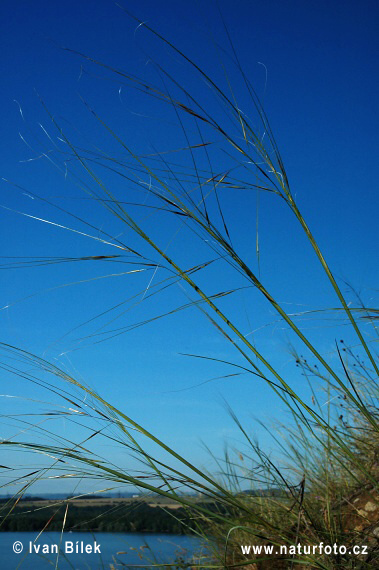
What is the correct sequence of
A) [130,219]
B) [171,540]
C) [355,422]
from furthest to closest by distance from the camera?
[171,540] → [355,422] → [130,219]

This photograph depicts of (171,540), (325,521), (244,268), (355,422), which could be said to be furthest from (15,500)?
(171,540)

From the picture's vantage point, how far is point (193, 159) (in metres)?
1.41

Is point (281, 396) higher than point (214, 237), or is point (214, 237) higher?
point (214, 237)

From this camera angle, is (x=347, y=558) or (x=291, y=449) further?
(x=291, y=449)

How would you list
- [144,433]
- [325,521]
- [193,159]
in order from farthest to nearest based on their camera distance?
[325,521]
[193,159]
[144,433]

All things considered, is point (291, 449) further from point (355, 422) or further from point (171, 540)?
point (171, 540)

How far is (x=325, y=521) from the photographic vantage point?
1.77m

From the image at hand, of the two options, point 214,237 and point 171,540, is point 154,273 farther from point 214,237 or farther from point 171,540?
point 171,540

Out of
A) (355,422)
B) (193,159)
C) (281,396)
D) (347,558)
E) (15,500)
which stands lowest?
(347,558)

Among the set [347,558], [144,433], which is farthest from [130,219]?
[347,558]

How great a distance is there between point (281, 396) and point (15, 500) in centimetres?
64

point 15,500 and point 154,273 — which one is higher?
point 154,273

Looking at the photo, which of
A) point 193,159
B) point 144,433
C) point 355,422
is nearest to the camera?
point 144,433

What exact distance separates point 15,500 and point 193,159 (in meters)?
0.90
